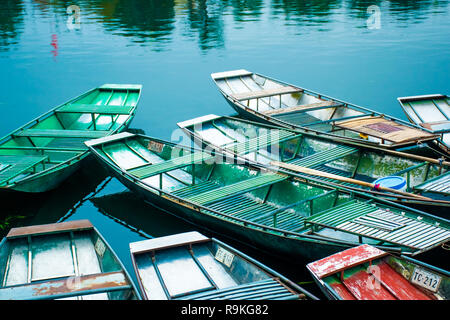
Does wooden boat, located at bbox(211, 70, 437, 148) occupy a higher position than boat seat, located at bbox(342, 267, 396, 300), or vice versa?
wooden boat, located at bbox(211, 70, 437, 148)

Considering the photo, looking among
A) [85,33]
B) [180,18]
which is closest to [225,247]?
[85,33]

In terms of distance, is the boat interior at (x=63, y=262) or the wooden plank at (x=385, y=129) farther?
the wooden plank at (x=385, y=129)

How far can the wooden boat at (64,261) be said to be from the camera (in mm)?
7016

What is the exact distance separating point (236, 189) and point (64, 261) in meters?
3.65

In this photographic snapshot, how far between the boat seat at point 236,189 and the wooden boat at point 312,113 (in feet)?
9.73

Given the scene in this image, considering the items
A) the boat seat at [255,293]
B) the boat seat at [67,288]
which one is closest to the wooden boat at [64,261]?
the boat seat at [67,288]

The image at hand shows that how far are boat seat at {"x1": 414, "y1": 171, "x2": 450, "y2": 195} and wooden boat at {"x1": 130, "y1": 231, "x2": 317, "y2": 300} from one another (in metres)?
4.18

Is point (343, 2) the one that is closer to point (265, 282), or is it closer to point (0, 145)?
Answer: point (0, 145)

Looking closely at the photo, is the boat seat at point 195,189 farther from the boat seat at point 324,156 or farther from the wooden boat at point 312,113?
the wooden boat at point 312,113

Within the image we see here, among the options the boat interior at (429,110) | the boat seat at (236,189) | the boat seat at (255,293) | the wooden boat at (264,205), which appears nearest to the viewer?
the boat seat at (255,293)

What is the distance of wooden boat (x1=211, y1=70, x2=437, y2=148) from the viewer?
12195 millimetres

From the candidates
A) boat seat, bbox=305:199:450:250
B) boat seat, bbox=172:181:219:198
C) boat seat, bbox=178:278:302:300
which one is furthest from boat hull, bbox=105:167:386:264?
boat seat, bbox=178:278:302:300

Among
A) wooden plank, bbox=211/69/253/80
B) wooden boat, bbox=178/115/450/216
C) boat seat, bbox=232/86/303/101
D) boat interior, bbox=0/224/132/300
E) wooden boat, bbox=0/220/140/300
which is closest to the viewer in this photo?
wooden boat, bbox=0/220/140/300

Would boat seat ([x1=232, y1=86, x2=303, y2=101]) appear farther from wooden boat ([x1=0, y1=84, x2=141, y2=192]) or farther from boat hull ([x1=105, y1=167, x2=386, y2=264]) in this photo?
boat hull ([x1=105, y1=167, x2=386, y2=264])
